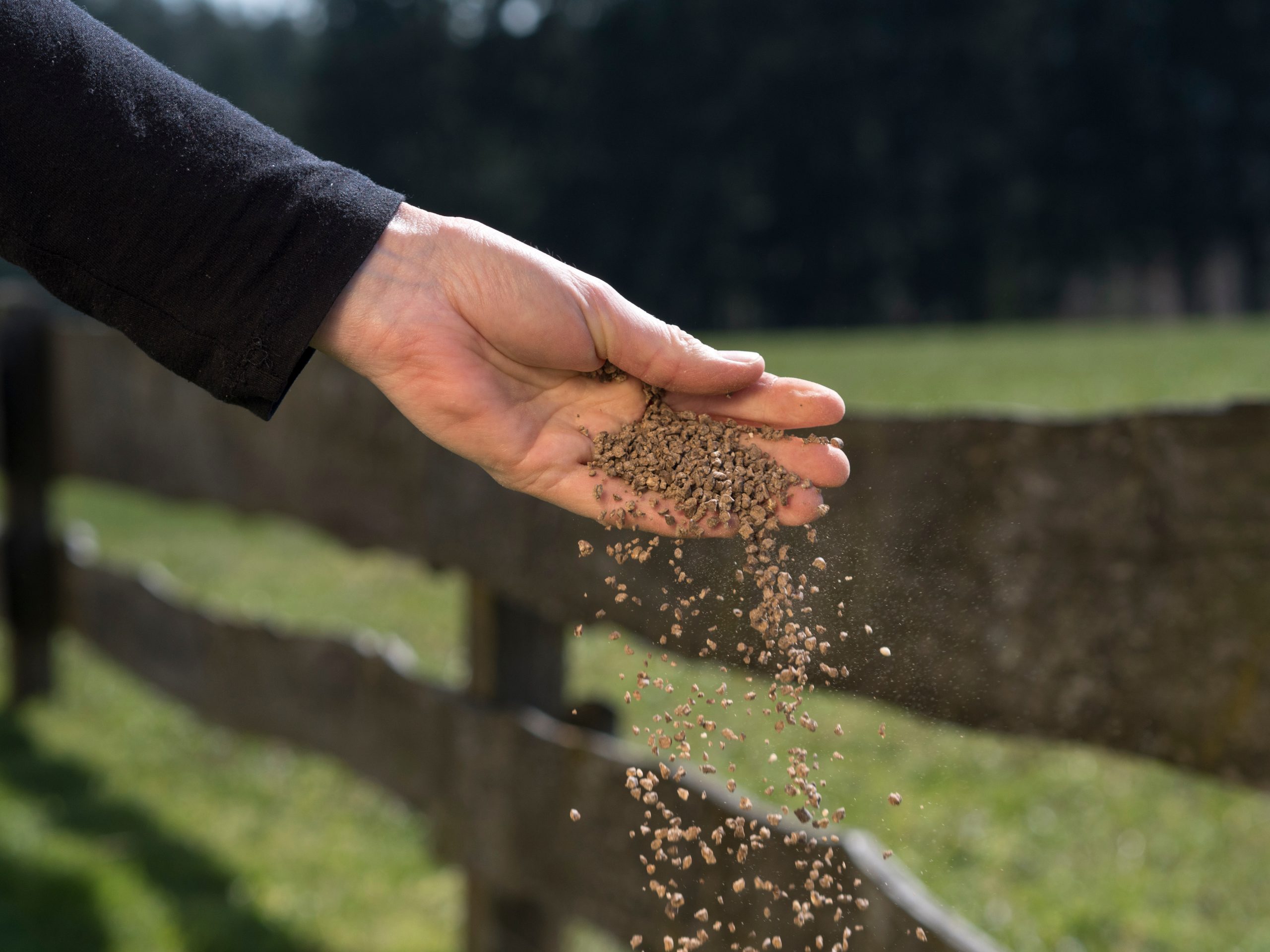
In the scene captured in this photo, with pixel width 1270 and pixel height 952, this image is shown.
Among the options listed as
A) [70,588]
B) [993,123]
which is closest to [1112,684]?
[70,588]

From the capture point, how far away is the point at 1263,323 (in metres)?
23.7

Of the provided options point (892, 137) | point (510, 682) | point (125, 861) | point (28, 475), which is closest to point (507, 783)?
point (510, 682)

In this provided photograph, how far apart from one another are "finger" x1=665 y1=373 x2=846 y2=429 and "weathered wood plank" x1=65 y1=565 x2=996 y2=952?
0.72 meters

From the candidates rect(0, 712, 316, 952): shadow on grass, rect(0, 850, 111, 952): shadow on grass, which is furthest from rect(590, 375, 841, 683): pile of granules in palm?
rect(0, 850, 111, 952): shadow on grass

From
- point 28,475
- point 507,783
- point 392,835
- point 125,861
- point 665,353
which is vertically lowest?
point 125,861

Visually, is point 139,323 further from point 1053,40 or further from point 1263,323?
point 1053,40

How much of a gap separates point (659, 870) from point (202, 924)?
175 centimetres

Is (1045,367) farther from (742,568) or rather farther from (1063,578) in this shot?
(742,568)

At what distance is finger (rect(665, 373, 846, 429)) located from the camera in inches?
71.9

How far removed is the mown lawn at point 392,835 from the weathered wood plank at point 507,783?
22 cm

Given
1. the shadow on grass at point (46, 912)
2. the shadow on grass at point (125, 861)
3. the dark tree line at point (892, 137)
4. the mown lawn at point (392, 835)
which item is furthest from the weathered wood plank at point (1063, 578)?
the dark tree line at point (892, 137)

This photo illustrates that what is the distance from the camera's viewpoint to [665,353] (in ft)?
5.84

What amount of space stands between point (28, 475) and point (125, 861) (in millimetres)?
2267

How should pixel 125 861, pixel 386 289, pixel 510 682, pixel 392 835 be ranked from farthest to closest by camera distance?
1. pixel 392 835
2. pixel 125 861
3. pixel 510 682
4. pixel 386 289
